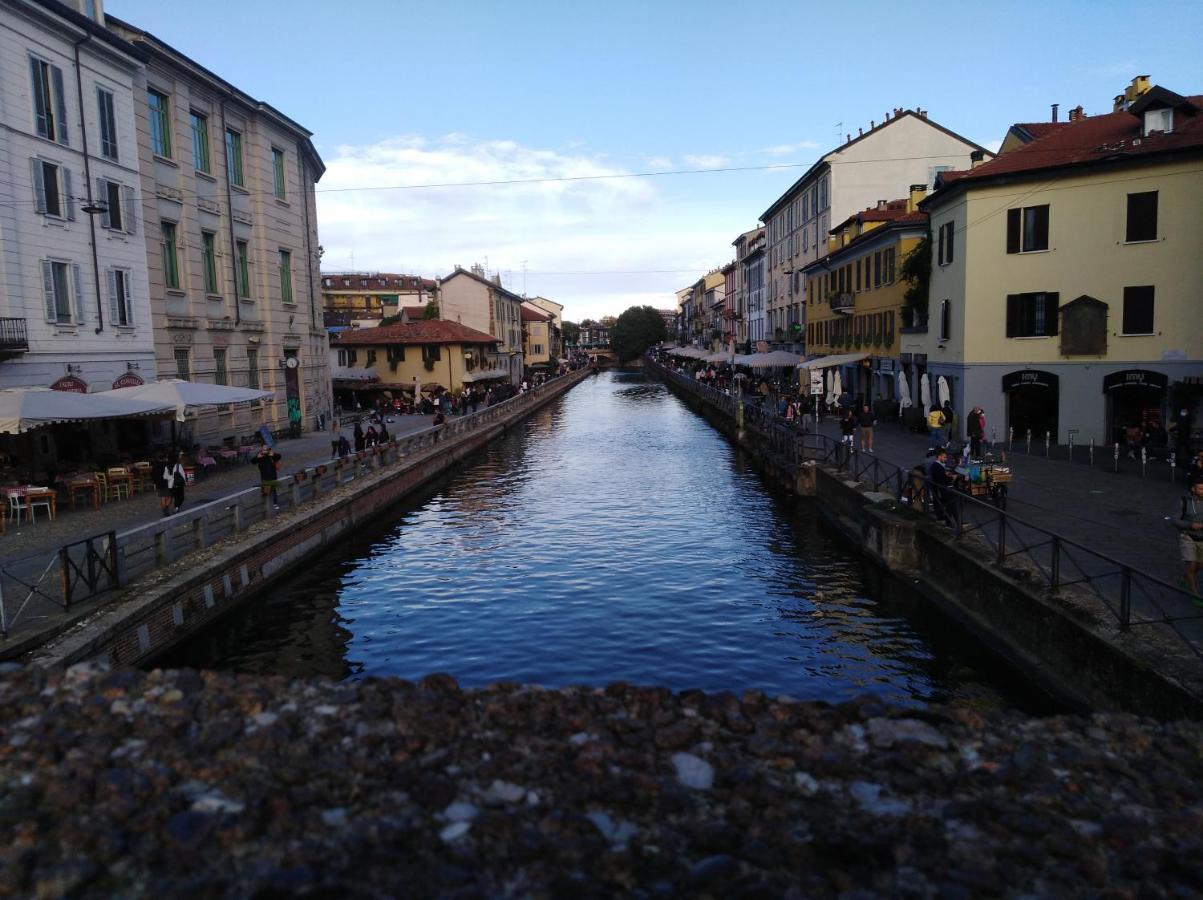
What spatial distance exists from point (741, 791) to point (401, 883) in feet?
7.56

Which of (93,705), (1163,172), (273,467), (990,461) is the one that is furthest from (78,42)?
(1163,172)

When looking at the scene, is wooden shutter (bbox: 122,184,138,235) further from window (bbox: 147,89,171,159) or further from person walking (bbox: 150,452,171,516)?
person walking (bbox: 150,452,171,516)

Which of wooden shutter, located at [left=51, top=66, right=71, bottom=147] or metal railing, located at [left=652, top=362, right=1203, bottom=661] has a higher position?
wooden shutter, located at [left=51, top=66, right=71, bottom=147]

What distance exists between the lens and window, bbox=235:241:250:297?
32.8 m

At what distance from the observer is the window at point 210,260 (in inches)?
1199

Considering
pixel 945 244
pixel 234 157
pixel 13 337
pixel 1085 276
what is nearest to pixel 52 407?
pixel 13 337

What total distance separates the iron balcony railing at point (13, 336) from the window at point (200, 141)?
11.1 meters

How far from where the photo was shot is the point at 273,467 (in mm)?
18906

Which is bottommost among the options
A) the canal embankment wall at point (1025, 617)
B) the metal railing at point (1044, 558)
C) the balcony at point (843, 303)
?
the canal embankment wall at point (1025, 617)

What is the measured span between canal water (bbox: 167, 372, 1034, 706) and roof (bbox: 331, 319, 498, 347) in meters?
32.9

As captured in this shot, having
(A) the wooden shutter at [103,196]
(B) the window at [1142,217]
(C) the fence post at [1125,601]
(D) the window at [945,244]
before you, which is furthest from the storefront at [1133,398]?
(A) the wooden shutter at [103,196]

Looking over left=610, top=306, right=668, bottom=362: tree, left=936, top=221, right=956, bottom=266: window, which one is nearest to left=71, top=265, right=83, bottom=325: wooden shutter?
left=936, top=221, right=956, bottom=266: window

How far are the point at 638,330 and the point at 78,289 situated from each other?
6192 inches

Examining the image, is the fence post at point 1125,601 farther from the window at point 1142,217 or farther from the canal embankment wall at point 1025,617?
the window at point 1142,217
